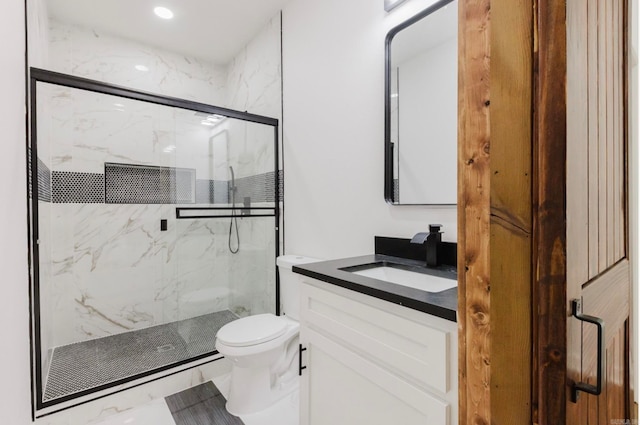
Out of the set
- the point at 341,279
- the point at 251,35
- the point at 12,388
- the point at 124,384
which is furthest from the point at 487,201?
the point at 251,35

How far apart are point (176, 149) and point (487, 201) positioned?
2.45m

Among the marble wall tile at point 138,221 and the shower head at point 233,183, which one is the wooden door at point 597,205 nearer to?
the marble wall tile at point 138,221

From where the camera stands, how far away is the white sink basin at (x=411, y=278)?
46.6 inches

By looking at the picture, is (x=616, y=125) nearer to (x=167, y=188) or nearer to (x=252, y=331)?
(x=252, y=331)

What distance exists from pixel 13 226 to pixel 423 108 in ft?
5.57

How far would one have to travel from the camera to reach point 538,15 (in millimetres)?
524

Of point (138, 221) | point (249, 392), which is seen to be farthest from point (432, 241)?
point (138, 221)

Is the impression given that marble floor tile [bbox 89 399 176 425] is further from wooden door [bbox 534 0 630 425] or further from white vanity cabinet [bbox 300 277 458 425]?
wooden door [bbox 534 0 630 425]

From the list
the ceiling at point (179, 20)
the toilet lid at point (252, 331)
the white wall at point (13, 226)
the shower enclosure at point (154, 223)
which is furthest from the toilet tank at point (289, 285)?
the ceiling at point (179, 20)

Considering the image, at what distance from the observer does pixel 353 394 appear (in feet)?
3.49

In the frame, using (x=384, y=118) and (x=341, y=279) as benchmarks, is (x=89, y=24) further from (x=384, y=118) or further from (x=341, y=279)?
(x=341, y=279)

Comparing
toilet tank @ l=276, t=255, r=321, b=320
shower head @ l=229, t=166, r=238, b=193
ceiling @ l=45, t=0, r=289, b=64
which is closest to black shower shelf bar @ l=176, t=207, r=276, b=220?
shower head @ l=229, t=166, r=238, b=193

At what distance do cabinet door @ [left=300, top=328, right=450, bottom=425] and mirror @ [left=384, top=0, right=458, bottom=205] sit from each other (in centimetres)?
79

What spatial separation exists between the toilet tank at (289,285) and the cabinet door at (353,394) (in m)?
0.87
